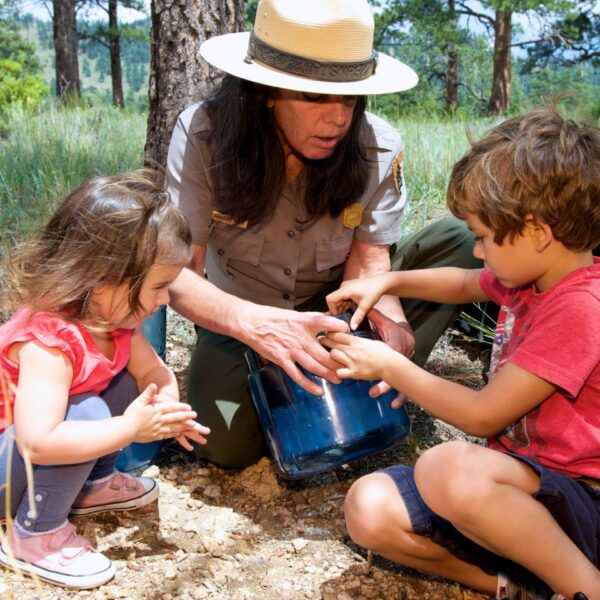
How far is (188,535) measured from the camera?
7.04 feet

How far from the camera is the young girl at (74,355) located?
5.64 feet

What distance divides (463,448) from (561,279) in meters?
0.44

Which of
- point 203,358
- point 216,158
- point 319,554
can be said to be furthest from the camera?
point 203,358

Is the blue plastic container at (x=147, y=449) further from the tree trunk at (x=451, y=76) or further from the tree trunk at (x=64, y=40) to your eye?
the tree trunk at (x=451, y=76)

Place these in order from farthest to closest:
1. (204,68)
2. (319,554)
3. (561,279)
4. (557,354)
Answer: (204,68)
(319,554)
(561,279)
(557,354)

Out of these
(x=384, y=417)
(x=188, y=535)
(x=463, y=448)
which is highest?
(x=463, y=448)

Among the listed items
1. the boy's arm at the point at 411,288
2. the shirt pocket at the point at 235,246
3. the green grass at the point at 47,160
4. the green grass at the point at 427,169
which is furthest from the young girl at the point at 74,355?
the green grass at the point at 427,169

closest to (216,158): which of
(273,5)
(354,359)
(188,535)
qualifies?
(273,5)

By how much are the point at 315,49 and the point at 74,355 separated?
1007mm

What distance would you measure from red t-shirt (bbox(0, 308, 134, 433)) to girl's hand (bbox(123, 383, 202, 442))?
0.14 meters

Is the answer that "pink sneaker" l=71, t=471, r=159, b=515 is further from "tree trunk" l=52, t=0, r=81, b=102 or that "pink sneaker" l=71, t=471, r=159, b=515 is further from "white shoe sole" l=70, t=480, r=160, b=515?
"tree trunk" l=52, t=0, r=81, b=102

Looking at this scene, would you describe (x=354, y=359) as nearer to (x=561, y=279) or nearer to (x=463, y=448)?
(x=463, y=448)

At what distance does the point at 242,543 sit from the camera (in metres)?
2.13

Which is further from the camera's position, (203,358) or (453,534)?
(203,358)
